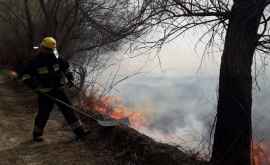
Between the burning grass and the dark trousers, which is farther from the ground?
the dark trousers

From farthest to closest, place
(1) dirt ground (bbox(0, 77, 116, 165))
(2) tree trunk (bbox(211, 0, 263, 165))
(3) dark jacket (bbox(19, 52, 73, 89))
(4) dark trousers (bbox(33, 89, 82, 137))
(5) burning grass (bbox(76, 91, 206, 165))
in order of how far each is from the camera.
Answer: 1. (4) dark trousers (bbox(33, 89, 82, 137))
2. (3) dark jacket (bbox(19, 52, 73, 89))
3. (1) dirt ground (bbox(0, 77, 116, 165))
4. (5) burning grass (bbox(76, 91, 206, 165))
5. (2) tree trunk (bbox(211, 0, 263, 165))

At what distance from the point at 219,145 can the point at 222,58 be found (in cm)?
128

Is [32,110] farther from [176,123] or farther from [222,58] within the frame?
[176,123]

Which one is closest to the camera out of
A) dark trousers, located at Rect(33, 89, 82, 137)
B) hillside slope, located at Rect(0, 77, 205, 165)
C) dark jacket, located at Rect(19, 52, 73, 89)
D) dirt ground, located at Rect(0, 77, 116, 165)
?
hillside slope, located at Rect(0, 77, 205, 165)

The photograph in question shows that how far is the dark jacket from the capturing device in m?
6.11

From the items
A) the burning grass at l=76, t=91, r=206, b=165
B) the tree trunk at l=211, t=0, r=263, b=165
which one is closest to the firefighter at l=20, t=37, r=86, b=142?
the burning grass at l=76, t=91, r=206, b=165

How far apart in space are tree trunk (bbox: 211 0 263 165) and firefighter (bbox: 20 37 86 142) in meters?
2.71

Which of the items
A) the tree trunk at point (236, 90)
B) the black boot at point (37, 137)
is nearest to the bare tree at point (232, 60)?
the tree trunk at point (236, 90)

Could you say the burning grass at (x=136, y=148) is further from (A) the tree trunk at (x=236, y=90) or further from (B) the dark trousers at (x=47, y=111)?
(A) the tree trunk at (x=236, y=90)

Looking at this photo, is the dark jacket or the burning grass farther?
the dark jacket

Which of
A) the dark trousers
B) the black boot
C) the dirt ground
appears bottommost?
the dirt ground

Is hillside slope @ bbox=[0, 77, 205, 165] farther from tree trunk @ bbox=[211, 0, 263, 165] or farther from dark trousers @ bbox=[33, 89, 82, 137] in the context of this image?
tree trunk @ bbox=[211, 0, 263, 165]

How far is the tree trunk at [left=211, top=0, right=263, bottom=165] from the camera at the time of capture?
4895 mm

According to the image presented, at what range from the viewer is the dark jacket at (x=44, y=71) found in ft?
20.0
